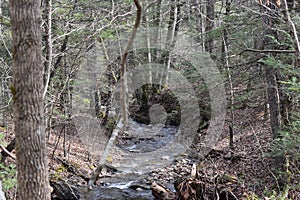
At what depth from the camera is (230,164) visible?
27.0 ft

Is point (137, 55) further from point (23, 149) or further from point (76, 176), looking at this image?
point (23, 149)

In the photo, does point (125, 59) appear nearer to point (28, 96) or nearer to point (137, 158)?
point (28, 96)

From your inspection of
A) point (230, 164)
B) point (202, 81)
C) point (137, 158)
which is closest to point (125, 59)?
point (230, 164)

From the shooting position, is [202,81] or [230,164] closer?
[230,164]

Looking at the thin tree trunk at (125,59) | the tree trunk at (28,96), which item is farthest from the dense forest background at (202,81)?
the thin tree trunk at (125,59)

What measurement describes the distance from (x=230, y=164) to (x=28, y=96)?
7.04 meters

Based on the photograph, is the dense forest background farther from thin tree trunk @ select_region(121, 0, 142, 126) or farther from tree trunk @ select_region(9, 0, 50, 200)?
thin tree trunk @ select_region(121, 0, 142, 126)

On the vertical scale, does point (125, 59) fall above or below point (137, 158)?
above

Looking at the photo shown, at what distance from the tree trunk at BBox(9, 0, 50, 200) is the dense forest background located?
15 centimetres

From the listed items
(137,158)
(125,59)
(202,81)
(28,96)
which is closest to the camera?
(125,59)

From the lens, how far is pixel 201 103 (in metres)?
10.9

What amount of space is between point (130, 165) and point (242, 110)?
15.0ft

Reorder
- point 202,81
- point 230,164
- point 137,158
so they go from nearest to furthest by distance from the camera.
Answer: point 230,164 → point 202,81 → point 137,158

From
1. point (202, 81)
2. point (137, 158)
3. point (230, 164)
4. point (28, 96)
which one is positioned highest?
point (202, 81)
